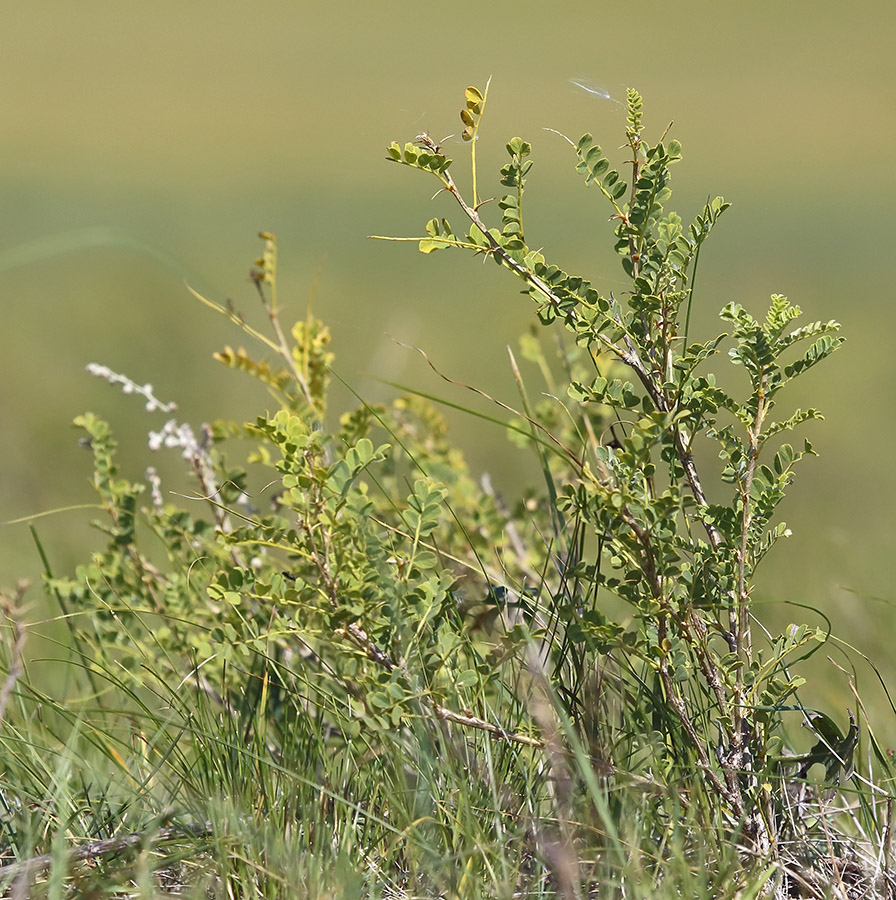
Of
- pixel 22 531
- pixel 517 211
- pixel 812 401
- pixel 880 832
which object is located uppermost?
pixel 517 211

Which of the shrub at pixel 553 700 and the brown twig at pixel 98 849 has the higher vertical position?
the shrub at pixel 553 700

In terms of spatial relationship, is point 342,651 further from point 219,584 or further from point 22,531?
point 22,531

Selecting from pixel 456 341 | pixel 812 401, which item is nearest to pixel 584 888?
pixel 812 401

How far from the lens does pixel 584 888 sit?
4.52 ft

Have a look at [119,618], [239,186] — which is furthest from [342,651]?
[239,186]

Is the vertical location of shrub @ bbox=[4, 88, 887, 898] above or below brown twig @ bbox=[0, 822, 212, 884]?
above

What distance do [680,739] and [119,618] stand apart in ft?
3.21

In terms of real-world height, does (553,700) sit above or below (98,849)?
above

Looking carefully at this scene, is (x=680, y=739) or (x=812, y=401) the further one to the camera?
(x=812, y=401)

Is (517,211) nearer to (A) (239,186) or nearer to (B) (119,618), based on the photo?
(B) (119,618)

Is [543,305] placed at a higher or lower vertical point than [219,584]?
higher

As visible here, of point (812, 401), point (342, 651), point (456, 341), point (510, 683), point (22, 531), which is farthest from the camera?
point (456, 341)

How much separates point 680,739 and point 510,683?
1.09ft

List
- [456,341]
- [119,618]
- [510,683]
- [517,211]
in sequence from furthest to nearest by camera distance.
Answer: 1. [456,341]
2. [119,618]
3. [510,683]
4. [517,211]
